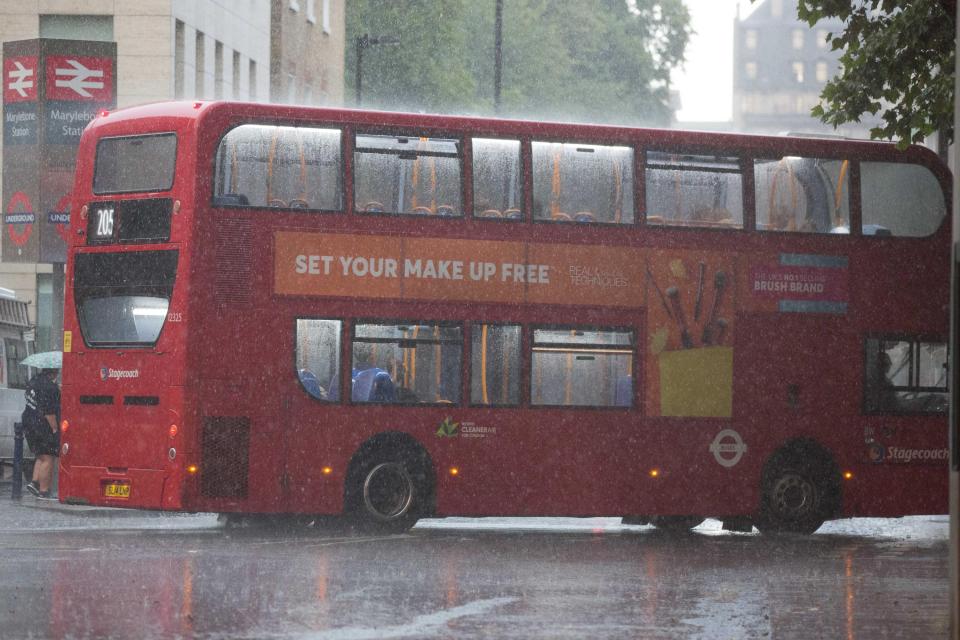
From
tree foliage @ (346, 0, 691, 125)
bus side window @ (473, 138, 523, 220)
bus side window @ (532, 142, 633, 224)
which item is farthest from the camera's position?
tree foliage @ (346, 0, 691, 125)

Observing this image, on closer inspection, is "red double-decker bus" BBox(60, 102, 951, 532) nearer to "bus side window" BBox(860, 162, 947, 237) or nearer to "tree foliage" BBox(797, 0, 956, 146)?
"bus side window" BBox(860, 162, 947, 237)

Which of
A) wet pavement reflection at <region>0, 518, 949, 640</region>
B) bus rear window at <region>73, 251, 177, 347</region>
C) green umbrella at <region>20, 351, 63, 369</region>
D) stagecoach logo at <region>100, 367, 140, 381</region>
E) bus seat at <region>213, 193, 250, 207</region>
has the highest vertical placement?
bus seat at <region>213, 193, 250, 207</region>

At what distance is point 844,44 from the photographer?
72.8 feet

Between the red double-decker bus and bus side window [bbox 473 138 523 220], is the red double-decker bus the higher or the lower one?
the lower one

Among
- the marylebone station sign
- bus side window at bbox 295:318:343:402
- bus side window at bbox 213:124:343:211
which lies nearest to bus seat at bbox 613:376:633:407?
bus side window at bbox 295:318:343:402

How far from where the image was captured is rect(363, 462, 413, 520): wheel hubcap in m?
19.5

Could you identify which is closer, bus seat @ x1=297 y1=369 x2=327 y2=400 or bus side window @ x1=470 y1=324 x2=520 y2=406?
bus seat @ x1=297 y1=369 x2=327 y2=400

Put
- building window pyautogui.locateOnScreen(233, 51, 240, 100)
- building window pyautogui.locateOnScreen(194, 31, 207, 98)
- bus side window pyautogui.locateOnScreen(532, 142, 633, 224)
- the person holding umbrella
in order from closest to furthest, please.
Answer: bus side window pyautogui.locateOnScreen(532, 142, 633, 224) → the person holding umbrella → building window pyautogui.locateOnScreen(194, 31, 207, 98) → building window pyautogui.locateOnScreen(233, 51, 240, 100)

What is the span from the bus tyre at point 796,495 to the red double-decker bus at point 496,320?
0.03 metres

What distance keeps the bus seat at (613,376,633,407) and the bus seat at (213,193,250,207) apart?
4418 millimetres

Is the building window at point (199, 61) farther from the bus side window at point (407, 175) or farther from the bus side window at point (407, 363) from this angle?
the bus side window at point (407, 363)

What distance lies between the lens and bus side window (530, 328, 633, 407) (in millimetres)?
20156

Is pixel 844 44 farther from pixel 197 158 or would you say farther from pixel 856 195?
pixel 197 158

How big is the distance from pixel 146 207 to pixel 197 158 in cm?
80
